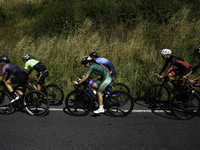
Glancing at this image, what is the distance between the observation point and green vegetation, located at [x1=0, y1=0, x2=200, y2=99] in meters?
7.83

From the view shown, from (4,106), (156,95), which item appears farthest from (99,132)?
(4,106)

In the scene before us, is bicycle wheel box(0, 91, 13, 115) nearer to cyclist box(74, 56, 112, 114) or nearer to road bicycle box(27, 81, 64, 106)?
road bicycle box(27, 81, 64, 106)

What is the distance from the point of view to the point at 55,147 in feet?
11.3

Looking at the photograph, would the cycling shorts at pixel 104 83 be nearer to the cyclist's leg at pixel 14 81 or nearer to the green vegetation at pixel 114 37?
the green vegetation at pixel 114 37

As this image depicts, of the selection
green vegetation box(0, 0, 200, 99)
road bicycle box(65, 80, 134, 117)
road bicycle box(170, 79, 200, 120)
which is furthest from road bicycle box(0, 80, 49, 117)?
road bicycle box(170, 79, 200, 120)

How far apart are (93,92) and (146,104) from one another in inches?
77.7

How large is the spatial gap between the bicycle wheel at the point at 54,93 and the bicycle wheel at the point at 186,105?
375 cm

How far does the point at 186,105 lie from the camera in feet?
15.4

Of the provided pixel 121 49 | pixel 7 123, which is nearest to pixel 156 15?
pixel 121 49

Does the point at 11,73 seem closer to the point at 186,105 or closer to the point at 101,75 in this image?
the point at 101,75

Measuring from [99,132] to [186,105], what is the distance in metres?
2.50

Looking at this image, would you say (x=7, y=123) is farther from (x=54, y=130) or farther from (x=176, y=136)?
(x=176, y=136)

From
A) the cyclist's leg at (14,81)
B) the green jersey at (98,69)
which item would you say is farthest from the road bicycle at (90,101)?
the cyclist's leg at (14,81)

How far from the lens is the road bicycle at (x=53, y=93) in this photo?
6206 mm
